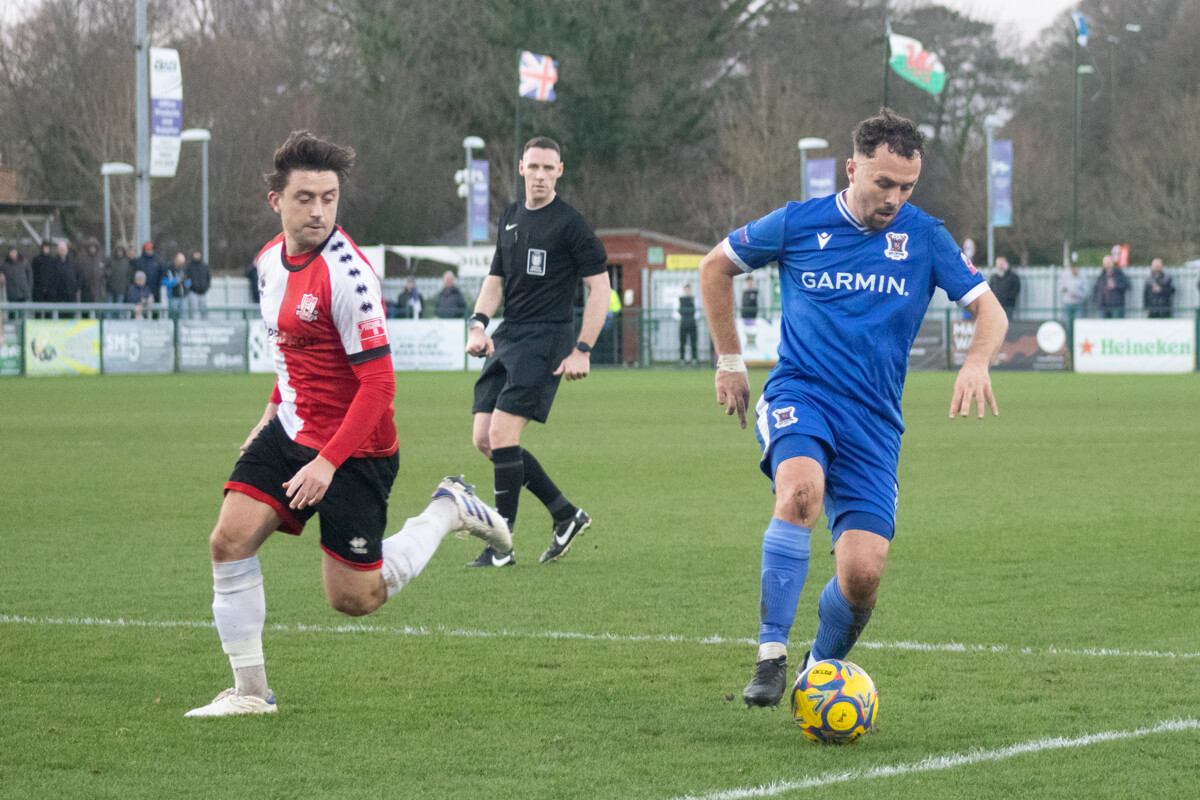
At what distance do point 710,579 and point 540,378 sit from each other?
152 cm

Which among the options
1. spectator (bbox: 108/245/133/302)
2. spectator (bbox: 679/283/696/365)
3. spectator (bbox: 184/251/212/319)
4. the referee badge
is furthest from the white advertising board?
the referee badge

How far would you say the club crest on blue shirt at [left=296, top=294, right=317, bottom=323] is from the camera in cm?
511

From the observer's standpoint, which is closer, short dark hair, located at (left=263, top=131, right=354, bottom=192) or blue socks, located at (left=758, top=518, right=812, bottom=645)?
blue socks, located at (left=758, top=518, right=812, bottom=645)

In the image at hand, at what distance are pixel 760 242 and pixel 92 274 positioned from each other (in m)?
28.3

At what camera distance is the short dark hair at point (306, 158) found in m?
5.16

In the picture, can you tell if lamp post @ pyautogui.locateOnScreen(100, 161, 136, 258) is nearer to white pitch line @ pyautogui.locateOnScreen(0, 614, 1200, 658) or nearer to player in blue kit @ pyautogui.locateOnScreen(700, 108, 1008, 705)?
white pitch line @ pyautogui.locateOnScreen(0, 614, 1200, 658)

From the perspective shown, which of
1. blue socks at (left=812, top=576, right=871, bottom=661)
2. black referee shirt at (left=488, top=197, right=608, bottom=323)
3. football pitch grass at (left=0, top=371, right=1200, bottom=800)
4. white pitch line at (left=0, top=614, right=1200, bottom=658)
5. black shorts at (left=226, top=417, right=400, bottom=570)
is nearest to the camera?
football pitch grass at (left=0, top=371, right=1200, bottom=800)

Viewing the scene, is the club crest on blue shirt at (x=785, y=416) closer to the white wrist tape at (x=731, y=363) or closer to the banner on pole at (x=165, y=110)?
the white wrist tape at (x=731, y=363)

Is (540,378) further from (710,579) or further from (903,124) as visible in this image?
(903,124)

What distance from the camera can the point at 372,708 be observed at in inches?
208

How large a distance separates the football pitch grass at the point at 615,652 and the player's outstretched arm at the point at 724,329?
104 centimetres

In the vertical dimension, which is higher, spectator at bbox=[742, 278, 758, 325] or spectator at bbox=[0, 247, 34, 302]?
spectator at bbox=[0, 247, 34, 302]

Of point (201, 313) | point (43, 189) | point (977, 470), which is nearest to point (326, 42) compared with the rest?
point (43, 189)

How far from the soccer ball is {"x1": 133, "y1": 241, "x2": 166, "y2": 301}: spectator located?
2828 cm
